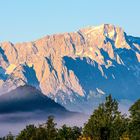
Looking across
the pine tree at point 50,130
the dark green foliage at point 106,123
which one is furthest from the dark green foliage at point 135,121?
the dark green foliage at point 106,123

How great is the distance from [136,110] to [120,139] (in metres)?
43.8

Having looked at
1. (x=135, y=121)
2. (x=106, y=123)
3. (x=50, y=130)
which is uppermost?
(x=135, y=121)

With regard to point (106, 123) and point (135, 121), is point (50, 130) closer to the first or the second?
point (106, 123)

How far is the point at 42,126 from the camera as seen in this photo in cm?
12175

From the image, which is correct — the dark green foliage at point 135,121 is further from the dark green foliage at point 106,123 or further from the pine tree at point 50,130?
the dark green foliage at point 106,123

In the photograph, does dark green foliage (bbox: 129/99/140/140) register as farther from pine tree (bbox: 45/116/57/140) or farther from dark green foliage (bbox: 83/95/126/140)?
dark green foliage (bbox: 83/95/126/140)

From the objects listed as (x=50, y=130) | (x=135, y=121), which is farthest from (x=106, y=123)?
(x=135, y=121)

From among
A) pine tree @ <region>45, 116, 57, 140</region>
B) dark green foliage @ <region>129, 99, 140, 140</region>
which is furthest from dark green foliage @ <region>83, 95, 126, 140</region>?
dark green foliage @ <region>129, 99, 140, 140</region>

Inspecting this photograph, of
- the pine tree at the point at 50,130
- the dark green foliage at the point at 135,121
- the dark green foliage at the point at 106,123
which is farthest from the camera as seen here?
the dark green foliage at the point at 135,121

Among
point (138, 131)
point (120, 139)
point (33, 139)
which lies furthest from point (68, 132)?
point (120, 139)

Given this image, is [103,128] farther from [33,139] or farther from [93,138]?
[33,139]

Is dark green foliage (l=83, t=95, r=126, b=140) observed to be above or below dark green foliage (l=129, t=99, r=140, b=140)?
below

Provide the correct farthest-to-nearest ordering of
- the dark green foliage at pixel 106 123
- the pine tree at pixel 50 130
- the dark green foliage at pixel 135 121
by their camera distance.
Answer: the dark green foliage at pixel 135 121
the pine tree at pixel 50 130
the dark green foliage at pixel 106 123

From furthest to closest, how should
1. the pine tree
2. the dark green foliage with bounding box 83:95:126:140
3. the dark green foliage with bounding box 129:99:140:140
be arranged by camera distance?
the dark green foliage with bounding box 129:99:140:140 < the pine tree < the dark green foliage with bounding box 83:95:126:140
